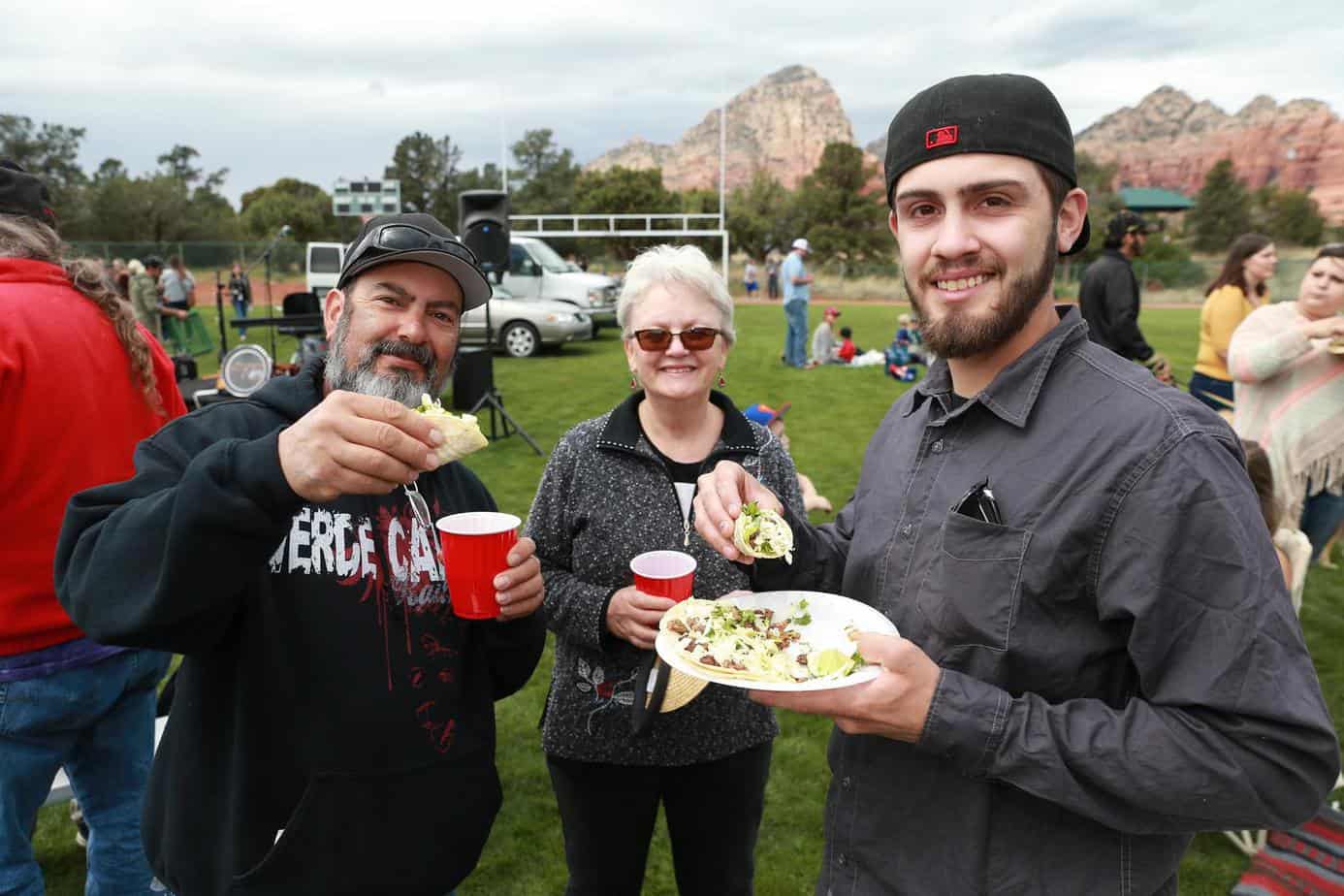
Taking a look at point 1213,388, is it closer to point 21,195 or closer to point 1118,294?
point 1118,294

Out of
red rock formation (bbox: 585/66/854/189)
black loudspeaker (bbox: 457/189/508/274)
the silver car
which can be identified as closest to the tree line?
the silver car

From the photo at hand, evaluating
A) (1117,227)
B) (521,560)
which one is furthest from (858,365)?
(521,560)

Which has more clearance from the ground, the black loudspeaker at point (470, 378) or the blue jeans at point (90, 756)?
the black loudspeaker at point (470, 378)

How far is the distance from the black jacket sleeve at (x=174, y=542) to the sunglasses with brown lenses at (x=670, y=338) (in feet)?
4.49

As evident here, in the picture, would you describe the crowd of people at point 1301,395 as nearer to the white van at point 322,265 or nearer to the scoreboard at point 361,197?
the scoreboard at point 361,197

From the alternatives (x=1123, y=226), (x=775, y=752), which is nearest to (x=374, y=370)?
(x=775, y=752)

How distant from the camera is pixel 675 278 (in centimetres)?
263

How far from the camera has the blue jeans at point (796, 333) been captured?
14758 mm

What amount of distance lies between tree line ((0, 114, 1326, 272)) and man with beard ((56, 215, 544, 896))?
148ft

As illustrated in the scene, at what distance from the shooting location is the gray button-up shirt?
1.22 meters

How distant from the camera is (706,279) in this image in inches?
104

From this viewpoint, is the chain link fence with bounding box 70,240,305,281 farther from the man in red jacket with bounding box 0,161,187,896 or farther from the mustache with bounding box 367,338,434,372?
the mustache with bounding box 367,338,434,372

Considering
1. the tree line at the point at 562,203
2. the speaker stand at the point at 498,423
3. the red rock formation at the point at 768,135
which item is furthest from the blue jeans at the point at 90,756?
the red rock formation at the point at 768,135

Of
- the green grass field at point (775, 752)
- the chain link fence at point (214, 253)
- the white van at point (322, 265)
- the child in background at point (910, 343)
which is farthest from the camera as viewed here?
the chain link fence at point (214, 253)
